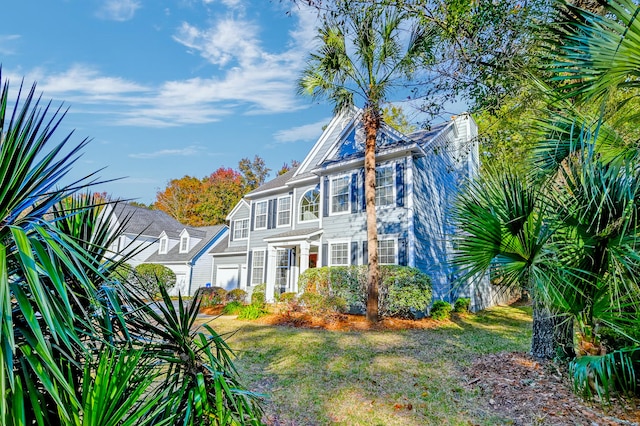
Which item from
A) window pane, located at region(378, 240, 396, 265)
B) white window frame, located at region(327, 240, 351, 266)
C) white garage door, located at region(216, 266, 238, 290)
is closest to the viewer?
window pane, located at region(378, 240, 396, 265)

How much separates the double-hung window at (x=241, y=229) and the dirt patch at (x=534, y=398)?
1679 centimetres

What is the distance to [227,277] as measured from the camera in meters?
21.8

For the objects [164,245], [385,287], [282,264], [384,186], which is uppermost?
[384,186]

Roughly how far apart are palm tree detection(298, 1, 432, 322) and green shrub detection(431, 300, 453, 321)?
8.36 ft

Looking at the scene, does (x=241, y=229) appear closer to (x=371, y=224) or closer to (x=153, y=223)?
(x=371, y=224)

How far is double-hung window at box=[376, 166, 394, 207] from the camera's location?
1320 centimetres

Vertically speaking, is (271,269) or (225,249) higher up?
(225,249)

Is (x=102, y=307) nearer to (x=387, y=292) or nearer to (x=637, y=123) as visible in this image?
(x=637, y=123)

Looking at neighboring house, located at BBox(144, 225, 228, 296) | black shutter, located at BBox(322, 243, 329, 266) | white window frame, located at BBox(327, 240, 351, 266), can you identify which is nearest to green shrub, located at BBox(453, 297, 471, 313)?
white window frame, located at BBox(327, 240, 351, 266)

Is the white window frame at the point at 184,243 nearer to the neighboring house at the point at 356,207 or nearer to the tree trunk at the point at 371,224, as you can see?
the neighboring house at the point at 356,207

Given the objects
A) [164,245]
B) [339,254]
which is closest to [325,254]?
[339,254]

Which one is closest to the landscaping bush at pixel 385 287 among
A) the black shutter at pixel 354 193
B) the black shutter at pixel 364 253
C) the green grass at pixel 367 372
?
the black shutter at pixel 364 253

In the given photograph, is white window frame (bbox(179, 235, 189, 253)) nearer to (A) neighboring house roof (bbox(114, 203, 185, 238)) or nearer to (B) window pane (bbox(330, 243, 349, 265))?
(A) neighboring house roof (bbox(114, 203, 185, 238))

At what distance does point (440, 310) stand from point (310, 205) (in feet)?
25.0
